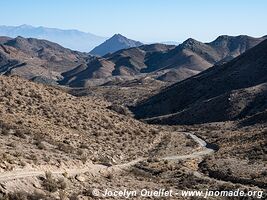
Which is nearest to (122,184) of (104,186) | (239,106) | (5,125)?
(104,186)

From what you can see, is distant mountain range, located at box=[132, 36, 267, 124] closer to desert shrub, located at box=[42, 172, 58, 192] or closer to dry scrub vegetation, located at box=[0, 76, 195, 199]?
dry scrub vegetation, located at box=[0, 76, 195, 199]

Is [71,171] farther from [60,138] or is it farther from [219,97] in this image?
[219,97]

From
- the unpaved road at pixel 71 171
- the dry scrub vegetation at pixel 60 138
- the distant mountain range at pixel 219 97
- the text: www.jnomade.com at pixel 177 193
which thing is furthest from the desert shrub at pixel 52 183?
the distant mountain range at pixel 219 97

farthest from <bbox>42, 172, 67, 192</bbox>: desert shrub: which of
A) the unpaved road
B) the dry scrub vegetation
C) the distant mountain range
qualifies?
the distant mountain range

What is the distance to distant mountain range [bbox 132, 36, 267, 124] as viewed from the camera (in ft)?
319

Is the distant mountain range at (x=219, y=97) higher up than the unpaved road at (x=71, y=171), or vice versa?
the distant mountain range at (x=219, y=97)

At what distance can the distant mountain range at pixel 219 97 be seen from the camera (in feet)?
319

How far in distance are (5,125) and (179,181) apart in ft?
45.9

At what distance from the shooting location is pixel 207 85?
12644cm

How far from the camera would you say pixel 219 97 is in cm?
10669

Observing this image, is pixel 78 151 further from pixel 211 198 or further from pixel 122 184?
pixel 211 198

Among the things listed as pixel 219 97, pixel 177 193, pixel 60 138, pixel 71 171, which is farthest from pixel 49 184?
pixel 219 97

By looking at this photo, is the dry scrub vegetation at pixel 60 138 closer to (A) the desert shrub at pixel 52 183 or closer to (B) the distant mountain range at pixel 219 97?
(A) the desert shrub at pixel 52 183

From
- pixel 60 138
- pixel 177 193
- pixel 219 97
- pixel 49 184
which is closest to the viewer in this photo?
pixel 49 184
